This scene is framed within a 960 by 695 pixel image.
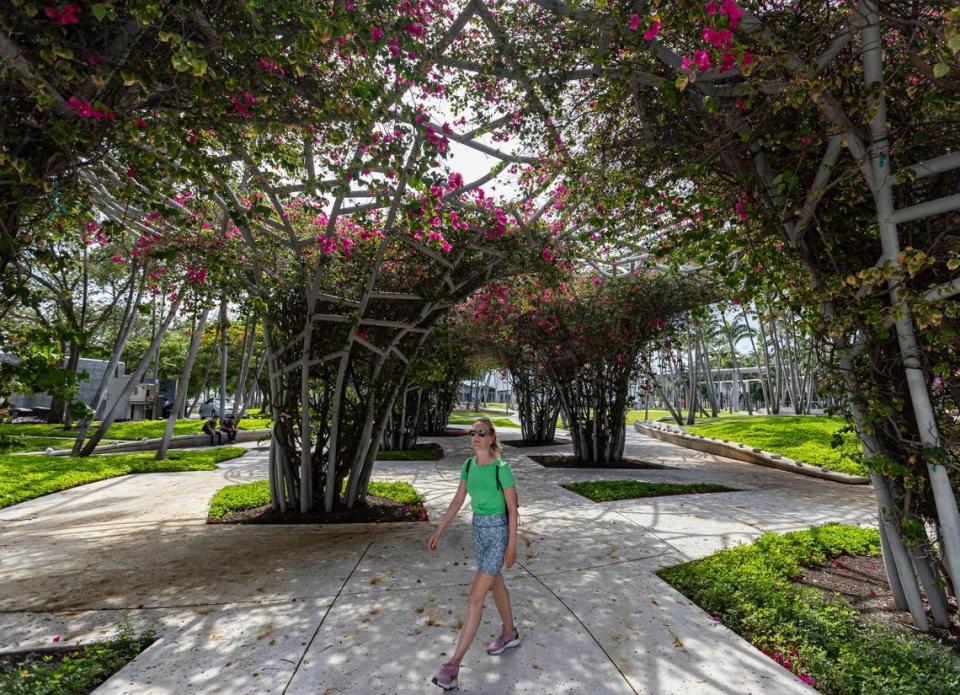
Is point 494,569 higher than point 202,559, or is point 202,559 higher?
point 494,569

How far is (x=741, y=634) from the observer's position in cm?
345

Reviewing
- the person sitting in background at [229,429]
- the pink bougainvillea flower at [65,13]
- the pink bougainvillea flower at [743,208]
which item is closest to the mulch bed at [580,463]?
the pink bougainvillea flower at [743,208]

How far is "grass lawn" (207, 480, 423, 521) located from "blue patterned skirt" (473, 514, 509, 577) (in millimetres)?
4754

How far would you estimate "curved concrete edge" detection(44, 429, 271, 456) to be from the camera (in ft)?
47.5

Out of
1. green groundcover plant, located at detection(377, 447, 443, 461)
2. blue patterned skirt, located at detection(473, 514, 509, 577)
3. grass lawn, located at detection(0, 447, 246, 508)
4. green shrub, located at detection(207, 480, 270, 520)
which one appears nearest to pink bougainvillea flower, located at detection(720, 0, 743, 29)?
blue patterned skirt, located at detection(473, 514, 509, 577)

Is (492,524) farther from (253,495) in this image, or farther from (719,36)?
(253,495)

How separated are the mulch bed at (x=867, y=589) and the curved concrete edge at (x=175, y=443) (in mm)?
16087

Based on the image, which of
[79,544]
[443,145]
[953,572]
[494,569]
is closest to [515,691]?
[494,569]

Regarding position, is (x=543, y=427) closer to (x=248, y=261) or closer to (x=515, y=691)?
(x=248, y=261)

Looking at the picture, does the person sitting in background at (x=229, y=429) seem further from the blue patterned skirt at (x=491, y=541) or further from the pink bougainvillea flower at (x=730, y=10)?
the pink bougainvillea flower at (x=730, y=10)

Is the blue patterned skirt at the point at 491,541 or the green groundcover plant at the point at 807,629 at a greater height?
the blue patterned skirt at the point at 491,541

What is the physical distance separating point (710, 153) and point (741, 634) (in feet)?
11.4

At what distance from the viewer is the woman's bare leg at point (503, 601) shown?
3162 mm

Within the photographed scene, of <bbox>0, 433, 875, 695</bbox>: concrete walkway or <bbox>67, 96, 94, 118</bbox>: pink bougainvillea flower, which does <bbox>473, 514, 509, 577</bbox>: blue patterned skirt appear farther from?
<bbox>67, 96, 94, 118</bbox>: pink bougainvillea flower
